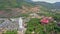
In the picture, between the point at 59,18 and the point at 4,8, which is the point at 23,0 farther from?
the point at 59,18

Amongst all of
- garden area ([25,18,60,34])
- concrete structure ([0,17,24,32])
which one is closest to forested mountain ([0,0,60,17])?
concrete structure ([0,17,24,32])

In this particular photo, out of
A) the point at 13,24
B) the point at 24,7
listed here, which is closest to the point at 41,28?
the point at 13,24

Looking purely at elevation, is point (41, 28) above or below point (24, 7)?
below

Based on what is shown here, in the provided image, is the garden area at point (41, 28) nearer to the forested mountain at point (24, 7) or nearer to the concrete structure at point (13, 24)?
the concrete structure at point (13, 24)

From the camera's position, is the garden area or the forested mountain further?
the forested mountain

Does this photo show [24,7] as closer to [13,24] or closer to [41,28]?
[13,24]

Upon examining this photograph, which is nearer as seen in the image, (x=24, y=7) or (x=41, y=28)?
(x=41, y=28)

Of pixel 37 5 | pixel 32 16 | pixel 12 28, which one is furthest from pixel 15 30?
pixel 37 5

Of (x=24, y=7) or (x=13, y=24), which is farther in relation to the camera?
(x=24, y=7)

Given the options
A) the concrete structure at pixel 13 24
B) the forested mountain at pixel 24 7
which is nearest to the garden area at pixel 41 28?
the concrete structure at pixel 13 24

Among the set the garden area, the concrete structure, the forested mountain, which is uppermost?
the forested mountain

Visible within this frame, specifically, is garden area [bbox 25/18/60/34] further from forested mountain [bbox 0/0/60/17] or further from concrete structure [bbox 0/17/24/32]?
forested mountain [bbox 0/0/60/17]
